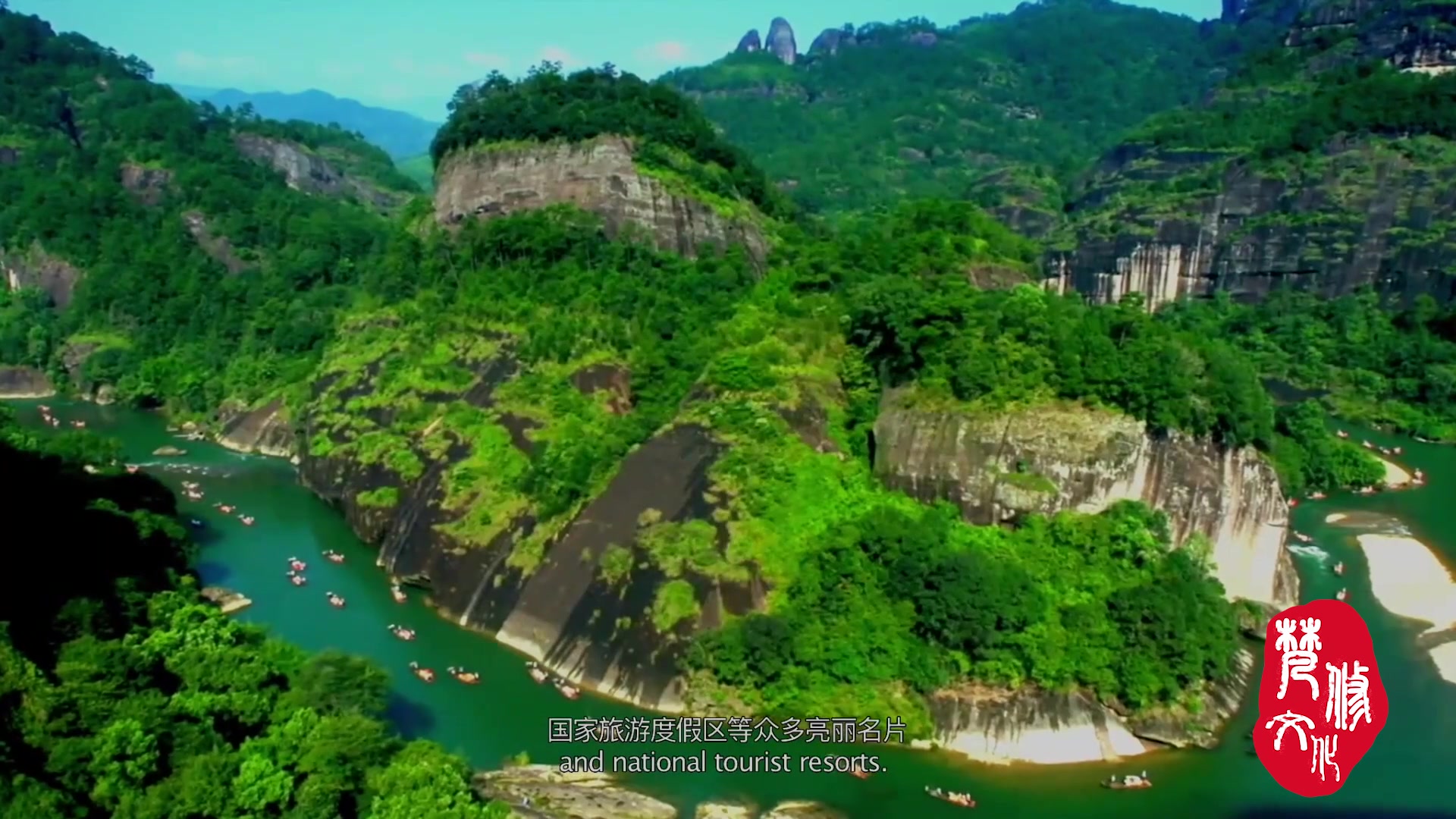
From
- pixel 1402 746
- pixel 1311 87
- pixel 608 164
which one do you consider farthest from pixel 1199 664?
pixel 1311 87

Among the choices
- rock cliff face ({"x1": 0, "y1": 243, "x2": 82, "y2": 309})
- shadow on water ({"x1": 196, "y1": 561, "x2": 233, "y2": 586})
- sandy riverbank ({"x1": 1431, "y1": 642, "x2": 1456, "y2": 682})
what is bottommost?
shadow on water ({"x1": 196, "y1": 561, "x2": 233, "y2": 586})

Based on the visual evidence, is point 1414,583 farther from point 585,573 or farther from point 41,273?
point 41,273

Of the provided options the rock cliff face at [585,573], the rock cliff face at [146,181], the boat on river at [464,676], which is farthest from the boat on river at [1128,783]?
the rock cliff face at [146,181]

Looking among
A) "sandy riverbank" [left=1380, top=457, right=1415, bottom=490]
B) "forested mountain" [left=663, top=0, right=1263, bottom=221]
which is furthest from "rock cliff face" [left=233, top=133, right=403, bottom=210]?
"sandy riverbank" [left=1380, top=457, right=1415, bottom=490]

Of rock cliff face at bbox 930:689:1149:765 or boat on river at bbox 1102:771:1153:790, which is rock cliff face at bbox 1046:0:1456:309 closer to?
rock cliff face at bbox 930:689:1149:765

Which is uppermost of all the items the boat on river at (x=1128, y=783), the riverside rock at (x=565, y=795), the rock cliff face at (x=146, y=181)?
the rock cliff face at (x=146, y=181)

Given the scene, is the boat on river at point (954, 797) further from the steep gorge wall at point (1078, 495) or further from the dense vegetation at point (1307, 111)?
the dense vegetation at point (1307, 111)
